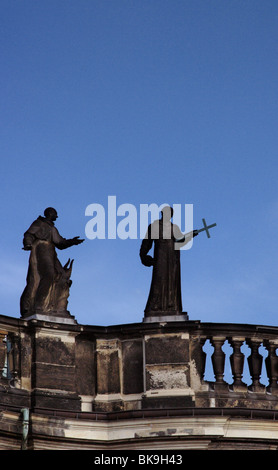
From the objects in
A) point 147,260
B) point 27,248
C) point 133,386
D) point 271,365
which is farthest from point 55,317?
point 271,365

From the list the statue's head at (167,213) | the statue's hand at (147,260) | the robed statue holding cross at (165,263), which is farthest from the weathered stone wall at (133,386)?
the statue's head at (167,213)

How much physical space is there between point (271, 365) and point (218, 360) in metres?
0.88

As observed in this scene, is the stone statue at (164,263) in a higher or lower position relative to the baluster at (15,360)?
higher

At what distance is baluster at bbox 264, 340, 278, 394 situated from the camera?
41.3 meters

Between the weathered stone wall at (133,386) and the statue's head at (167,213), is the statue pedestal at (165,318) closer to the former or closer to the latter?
the weathered stone wall at (133,386)

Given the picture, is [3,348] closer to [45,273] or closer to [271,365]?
[45,273]

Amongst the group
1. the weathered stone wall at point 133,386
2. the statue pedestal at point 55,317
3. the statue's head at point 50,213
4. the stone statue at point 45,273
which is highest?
the statue's head at point 50,213

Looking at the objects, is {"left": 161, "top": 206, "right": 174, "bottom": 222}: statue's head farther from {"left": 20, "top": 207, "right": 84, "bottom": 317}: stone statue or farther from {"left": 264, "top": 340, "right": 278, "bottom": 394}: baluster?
{"left": 264, "top": 340, "right": 278, "bottom": 394}: baluster

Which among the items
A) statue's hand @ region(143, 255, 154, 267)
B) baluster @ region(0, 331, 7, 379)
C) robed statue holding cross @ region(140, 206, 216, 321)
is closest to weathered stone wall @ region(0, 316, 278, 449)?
baluster @ region(0, 331, 7, 379)

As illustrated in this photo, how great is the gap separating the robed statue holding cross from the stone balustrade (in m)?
0.38

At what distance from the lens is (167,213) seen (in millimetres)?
41781

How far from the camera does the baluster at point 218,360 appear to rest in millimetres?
41062
